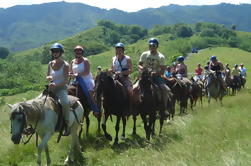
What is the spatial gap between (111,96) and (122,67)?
3.65 ft

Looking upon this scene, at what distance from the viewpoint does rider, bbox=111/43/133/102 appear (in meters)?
10.8

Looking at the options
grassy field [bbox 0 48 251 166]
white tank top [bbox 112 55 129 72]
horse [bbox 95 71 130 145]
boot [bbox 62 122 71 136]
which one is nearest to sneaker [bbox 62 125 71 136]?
boot [bbox 62 122 71 136]

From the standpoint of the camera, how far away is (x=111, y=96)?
1033 centimetres

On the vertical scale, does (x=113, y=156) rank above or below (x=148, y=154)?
below

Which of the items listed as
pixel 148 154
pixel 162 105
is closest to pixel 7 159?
pixel 148 154

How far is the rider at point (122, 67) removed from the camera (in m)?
10.8

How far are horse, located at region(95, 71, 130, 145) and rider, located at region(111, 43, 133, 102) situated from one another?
0.68 ft

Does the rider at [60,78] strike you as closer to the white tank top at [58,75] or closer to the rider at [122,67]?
the white tank top at [58,75]

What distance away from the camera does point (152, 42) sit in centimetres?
1085

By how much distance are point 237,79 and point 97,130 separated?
21168 mm

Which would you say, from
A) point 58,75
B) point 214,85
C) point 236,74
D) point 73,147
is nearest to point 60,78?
point 58,75

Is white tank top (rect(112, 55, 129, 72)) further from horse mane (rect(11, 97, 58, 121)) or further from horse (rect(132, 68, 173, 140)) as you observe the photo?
horse mane (rect(11, 97, 58, 121))

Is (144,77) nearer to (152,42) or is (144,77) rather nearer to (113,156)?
(152,42)

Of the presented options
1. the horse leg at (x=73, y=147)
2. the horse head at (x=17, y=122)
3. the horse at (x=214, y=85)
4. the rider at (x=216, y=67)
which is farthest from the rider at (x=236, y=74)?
the horse head at (x=17, y=122)
